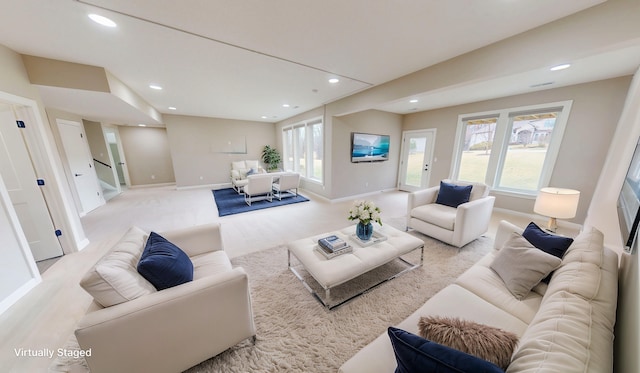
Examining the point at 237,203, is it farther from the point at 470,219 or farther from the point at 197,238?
the point at 470,219

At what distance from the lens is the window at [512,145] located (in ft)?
11.5

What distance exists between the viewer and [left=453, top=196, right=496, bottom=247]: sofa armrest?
2.47 m

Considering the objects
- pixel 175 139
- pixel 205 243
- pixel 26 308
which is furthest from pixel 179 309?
pixel 175 139

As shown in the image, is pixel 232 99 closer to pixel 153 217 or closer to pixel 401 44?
pixel 153 217

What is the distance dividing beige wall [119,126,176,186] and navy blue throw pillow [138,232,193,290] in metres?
7.35

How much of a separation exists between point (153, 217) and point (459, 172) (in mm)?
7065

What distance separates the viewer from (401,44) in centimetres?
203

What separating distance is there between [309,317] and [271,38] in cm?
265

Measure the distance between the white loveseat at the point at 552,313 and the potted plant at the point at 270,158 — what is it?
6586mm

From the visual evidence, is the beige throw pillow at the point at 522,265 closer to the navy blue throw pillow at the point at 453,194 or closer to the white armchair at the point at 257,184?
the navy blue throw pillow at the point at 453,194

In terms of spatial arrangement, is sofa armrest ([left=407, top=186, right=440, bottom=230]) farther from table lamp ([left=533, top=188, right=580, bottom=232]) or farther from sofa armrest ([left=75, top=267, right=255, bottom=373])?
sofa armrest ([left=75, top=267, right=255, bottom=373])

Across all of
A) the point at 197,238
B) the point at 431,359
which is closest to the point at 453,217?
the point at 431,359

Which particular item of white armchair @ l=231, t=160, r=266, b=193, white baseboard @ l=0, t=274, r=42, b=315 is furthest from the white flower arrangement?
white armchair @ l=231, t=160, r=266, b=193

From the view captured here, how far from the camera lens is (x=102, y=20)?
64.4 inches
